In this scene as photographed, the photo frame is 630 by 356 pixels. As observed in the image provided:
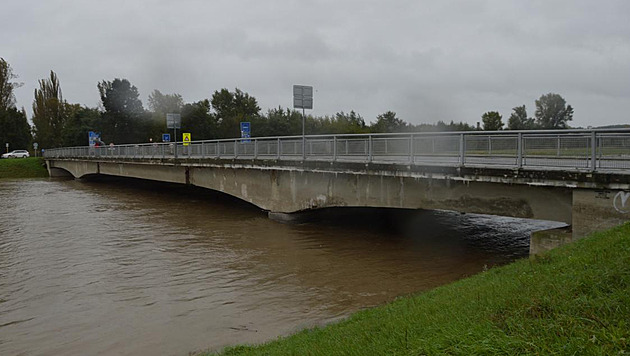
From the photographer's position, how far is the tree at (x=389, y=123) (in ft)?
214

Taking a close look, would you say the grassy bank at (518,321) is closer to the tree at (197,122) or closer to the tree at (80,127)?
the tree at (197,122)

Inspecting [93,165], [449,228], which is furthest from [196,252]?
[93,165]

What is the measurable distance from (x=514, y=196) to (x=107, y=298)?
10816 mm

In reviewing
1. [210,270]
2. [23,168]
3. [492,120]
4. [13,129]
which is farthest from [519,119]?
[13,129]

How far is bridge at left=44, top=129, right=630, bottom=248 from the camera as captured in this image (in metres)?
11.0

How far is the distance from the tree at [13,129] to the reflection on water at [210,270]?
68.6m

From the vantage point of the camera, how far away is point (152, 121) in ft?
246

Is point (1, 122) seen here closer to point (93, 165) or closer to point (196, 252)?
point (93, 165)

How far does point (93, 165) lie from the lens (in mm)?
49969

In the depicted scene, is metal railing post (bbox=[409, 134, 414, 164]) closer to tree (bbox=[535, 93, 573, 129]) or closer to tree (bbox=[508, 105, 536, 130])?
tree (bbox=[535, 93, 573, 129])

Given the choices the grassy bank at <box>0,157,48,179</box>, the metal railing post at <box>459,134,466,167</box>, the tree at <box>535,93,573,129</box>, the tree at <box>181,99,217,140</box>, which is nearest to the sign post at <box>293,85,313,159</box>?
the metal railing post at <box>459,134,466,167</box>

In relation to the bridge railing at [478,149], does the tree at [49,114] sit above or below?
above

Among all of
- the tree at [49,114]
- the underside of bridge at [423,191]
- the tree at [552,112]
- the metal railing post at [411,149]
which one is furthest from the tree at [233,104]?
the metal railing post at [411,149]

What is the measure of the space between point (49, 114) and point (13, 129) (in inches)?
466
